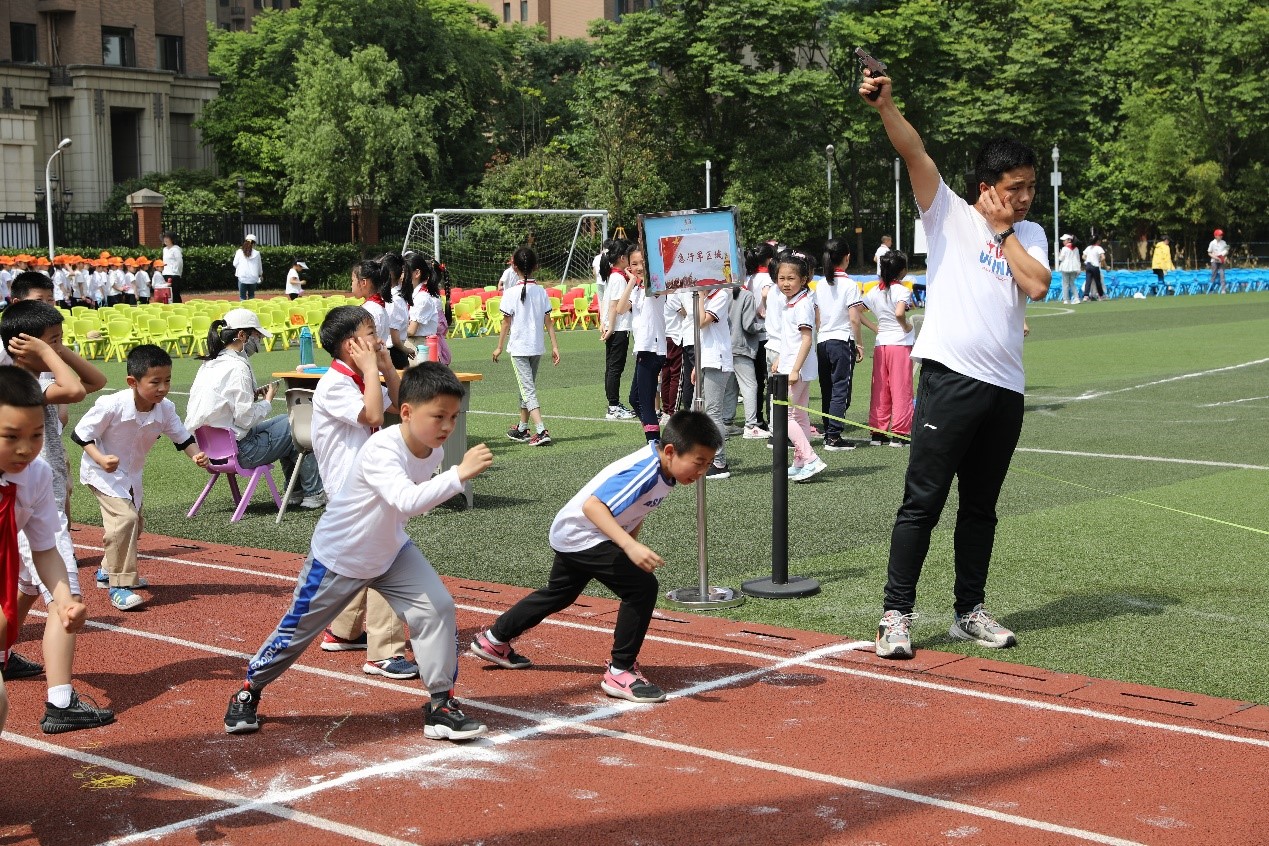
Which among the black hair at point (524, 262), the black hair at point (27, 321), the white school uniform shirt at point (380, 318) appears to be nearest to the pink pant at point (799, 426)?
the white school uniform shirt at point (380, 318)

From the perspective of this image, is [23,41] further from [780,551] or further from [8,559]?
[8,559]

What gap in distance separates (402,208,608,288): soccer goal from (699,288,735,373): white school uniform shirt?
28438 millimetres

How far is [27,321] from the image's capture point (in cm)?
708

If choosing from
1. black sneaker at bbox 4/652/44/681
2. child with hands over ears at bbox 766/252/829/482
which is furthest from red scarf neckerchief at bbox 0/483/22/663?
child with hands over ears at bbox 766/252/829/482

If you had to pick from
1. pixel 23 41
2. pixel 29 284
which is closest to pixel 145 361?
pixel 29 284

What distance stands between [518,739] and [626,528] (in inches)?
42.8

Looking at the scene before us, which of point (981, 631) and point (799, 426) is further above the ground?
point (799, 426)

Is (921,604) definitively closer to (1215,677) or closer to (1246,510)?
(1215,677)

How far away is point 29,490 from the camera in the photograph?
17.9ft

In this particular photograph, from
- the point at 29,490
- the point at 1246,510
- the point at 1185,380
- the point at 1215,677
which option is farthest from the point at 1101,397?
the point at 29,490

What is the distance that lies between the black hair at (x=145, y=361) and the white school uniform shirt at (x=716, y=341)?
508 centimetres

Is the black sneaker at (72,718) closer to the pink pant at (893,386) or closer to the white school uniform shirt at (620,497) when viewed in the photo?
the white school uniform shirt at (620,497)

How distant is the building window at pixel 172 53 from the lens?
208 feet

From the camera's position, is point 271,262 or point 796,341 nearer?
point 796,341
